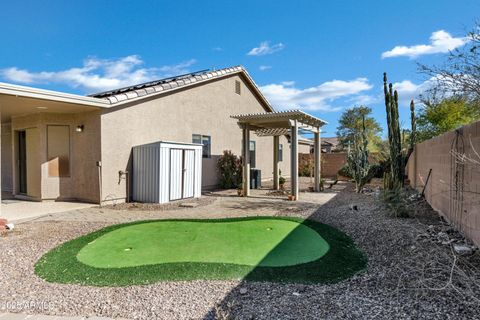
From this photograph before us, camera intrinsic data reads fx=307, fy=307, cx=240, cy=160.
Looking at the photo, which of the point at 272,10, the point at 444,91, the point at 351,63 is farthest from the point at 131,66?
the point at 444,91

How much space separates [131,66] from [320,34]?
534 inches

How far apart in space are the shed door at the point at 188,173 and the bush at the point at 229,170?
3848 millimetres

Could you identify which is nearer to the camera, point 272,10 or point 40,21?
point 40,21

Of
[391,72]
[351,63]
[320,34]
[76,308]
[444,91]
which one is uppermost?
[320,34]

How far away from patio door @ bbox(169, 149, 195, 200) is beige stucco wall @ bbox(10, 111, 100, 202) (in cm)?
257

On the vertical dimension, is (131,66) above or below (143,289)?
above

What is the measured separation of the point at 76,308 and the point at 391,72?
457 inches

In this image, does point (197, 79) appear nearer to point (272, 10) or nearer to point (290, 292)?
point (272, 10)

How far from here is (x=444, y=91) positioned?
863 centimetres

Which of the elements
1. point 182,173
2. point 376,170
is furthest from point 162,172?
point 376,170

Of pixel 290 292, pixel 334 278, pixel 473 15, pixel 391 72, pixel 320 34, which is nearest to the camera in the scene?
pixel 290 292

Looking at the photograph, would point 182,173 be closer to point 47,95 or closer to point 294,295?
point 47,95

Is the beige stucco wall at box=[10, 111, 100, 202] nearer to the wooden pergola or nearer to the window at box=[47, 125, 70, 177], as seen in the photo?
the window at box=[47, 125, 70, 177]

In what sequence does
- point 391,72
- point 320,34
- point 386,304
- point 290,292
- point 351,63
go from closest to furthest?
1. point 386,304
2. point 290,292
3. point 391,72
4. point 320,34
5. point 351,63
